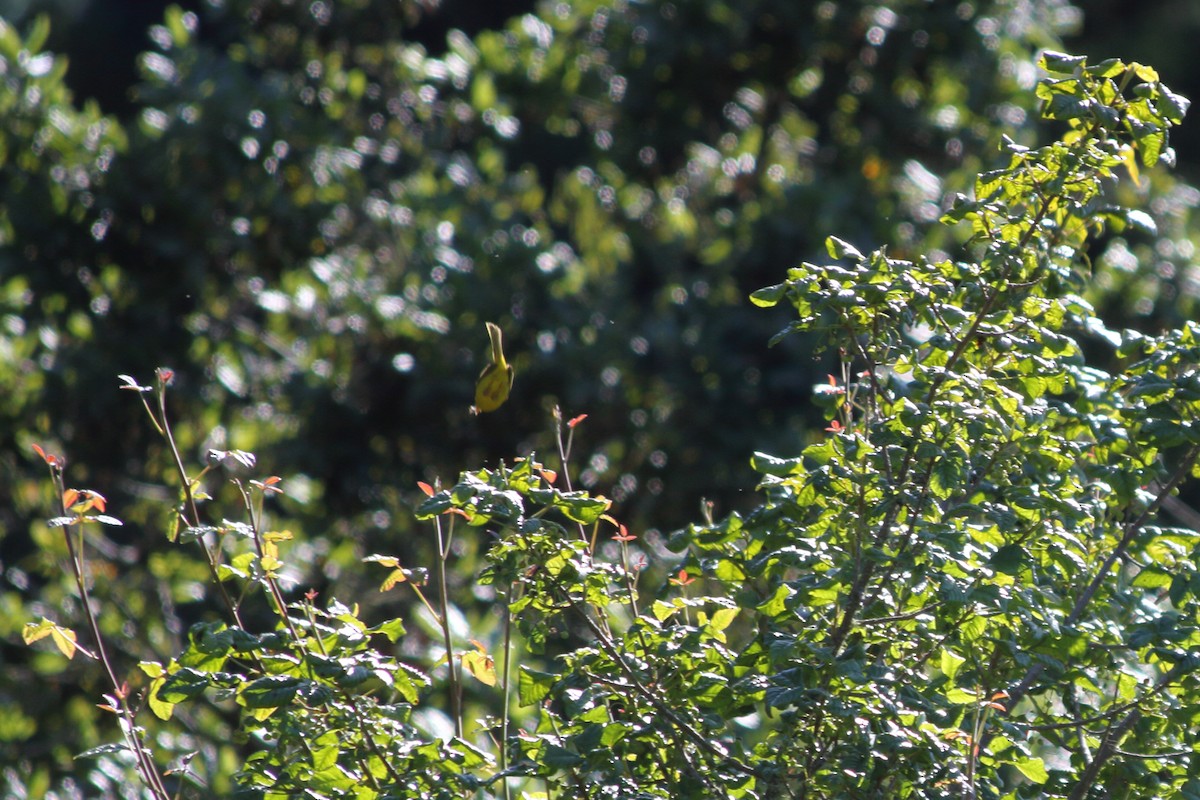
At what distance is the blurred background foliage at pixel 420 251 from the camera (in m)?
4.49

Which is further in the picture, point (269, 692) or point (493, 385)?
point (493, 385)

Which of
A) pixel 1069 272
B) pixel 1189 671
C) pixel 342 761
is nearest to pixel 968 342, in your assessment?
pixel 1069 272

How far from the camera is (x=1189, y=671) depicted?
1.58m

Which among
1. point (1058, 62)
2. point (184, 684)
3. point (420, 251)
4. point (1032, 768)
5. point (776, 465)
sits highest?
point (1058, 62)

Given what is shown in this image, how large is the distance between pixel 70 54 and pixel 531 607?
1177 centimetres

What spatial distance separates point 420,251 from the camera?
4770 mm

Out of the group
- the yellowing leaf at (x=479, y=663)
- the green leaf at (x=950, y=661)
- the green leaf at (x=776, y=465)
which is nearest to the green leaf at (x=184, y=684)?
the yellowing leaf at (x=479, y=663)

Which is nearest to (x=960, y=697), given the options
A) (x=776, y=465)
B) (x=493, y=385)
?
(x=776, y=465)

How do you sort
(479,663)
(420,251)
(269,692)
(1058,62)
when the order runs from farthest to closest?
(420,251)
(479,663)
(1058,62)
(269,692)

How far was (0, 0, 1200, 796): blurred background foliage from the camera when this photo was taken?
4.49m

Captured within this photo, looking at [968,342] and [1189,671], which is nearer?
[1189,671]

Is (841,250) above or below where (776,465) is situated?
above

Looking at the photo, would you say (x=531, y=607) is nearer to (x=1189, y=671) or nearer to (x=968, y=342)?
(x=968, y=342)

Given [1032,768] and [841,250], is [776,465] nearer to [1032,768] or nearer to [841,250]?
[841,250]
